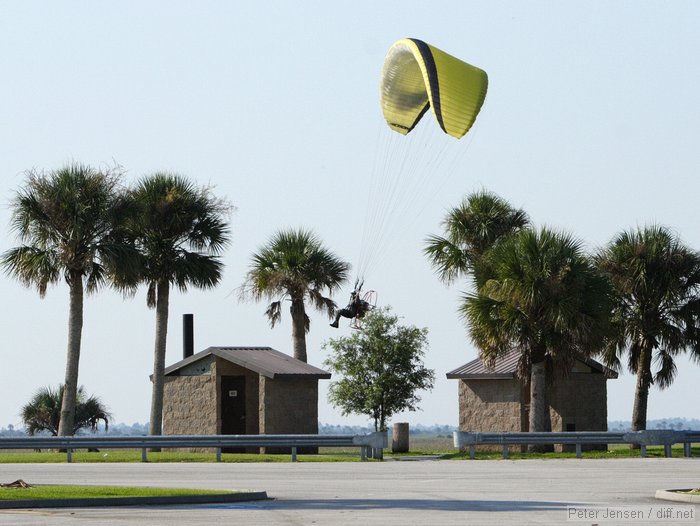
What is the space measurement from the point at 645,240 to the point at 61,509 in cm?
3062

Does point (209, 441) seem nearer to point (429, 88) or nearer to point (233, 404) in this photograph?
point (233, 404)

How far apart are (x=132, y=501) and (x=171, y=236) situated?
27.2 meters

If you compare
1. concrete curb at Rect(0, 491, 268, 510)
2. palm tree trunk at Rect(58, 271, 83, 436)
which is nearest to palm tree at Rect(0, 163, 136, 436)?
palm tree trunk at Rect(58, 271, 83, 436)

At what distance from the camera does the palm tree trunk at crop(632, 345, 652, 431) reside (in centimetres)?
4462

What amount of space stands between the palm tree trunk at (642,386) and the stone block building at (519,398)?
2.53 metres

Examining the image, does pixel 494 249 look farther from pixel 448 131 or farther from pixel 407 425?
pixel 448 131

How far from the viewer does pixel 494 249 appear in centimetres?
4109

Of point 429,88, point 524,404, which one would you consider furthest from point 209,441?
point 524,404

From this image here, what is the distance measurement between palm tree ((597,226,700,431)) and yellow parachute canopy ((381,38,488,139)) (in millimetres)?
14587

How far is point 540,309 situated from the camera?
3959cm

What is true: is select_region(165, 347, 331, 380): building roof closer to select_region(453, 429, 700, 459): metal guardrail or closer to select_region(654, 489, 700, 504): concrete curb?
select_region(453, 429, 700, 459): metal guardrail

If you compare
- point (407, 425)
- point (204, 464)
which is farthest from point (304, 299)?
point (204, 464)

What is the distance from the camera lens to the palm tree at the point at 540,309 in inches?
1537

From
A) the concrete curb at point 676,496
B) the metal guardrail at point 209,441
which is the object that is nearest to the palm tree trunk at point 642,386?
the metal guardrail at point 209,441
